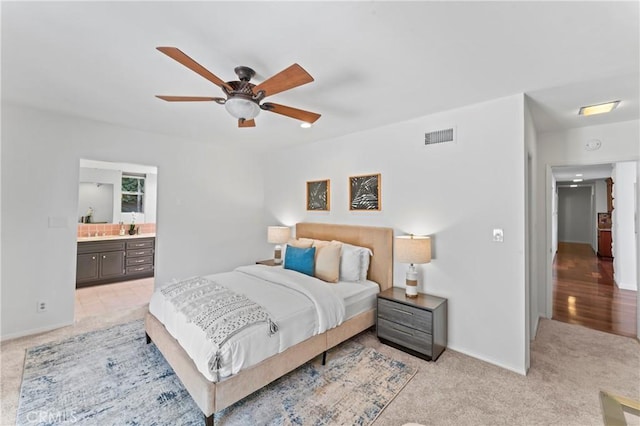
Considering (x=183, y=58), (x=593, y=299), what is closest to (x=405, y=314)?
(x=183, y=58)

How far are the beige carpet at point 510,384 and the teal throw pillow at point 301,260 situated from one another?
1.00m

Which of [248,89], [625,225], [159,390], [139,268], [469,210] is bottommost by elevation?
[159,390]

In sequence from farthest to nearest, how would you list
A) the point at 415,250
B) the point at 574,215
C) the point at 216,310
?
1. the point at 574,215
2. the point at 415,250
3. the point at 216,310

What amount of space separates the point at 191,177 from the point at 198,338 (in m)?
3.15

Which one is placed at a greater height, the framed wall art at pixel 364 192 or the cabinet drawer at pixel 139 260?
the framed wall art at pixel 364 192

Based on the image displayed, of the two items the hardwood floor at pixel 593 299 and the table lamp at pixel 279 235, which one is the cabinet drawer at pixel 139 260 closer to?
the table lamp at pixel 279 235

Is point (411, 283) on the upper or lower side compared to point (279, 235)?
lower

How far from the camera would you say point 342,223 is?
13.2ft

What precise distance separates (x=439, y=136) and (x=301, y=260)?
7.21 ft

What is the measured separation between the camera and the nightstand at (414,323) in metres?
2.65

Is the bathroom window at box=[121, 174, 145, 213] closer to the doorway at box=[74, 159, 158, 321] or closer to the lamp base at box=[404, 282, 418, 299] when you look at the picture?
the doorway at box=[74, 159, 158, 321]

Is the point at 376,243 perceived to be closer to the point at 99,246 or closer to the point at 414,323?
the point at 414,323

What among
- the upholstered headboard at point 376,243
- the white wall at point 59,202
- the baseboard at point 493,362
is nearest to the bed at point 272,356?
the upholstered headboard at point 376,243

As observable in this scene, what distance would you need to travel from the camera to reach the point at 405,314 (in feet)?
9.24
